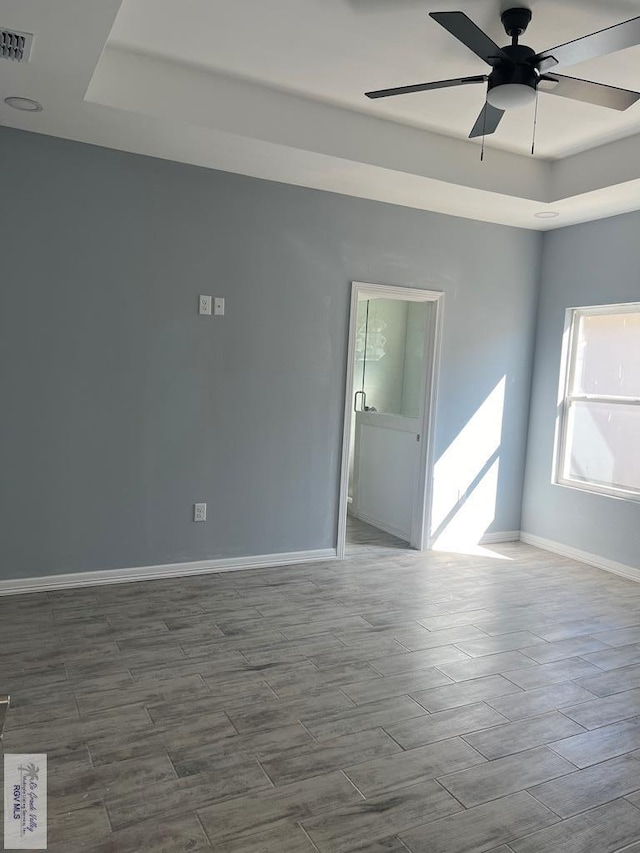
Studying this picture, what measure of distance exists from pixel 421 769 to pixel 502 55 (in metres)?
2.64

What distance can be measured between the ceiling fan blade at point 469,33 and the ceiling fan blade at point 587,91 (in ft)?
0.86

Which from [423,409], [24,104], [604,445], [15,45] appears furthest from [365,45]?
[604,445]

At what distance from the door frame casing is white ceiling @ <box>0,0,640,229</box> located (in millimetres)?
656

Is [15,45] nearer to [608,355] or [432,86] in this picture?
[432,86]

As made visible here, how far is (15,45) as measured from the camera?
2.58m

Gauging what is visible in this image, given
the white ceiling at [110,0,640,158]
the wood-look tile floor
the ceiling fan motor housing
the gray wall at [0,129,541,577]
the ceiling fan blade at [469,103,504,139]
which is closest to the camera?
the wood-look tile floor

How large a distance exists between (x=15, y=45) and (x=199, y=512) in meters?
2.71

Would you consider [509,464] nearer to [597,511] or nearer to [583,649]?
[597,511]

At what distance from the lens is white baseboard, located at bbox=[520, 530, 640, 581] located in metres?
4.69

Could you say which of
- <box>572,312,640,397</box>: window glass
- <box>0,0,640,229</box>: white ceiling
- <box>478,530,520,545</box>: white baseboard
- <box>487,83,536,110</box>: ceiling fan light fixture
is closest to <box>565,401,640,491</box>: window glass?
<box>572,312,640,397</box>: window glass

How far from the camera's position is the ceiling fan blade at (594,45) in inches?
83.1

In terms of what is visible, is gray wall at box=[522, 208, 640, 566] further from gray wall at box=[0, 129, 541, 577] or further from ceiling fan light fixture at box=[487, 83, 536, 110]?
ceiling fan light fixture at box=[487, 83, 536, 110]

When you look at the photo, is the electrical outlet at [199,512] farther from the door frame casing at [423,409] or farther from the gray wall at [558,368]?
the gray wall at [558,368]

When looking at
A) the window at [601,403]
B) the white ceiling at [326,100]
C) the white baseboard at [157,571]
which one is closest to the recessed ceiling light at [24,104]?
the white ceiling at [326,100]
